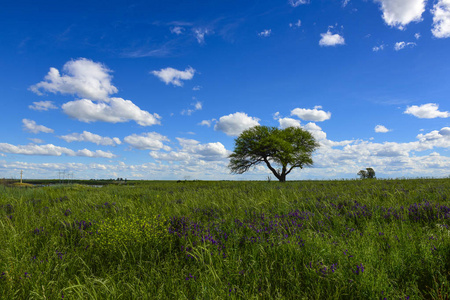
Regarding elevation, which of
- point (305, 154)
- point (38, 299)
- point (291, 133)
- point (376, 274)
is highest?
point (291, 133)

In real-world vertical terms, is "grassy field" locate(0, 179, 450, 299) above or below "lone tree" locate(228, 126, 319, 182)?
below

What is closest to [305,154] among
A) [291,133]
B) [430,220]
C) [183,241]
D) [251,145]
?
[291,133]

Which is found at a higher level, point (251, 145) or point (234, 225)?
point (251, 145)

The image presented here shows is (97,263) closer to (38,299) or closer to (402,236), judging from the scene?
(38,299)

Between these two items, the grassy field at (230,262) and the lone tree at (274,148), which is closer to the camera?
the grassy field at (230,262)

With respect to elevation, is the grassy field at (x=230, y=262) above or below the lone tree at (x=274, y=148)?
below

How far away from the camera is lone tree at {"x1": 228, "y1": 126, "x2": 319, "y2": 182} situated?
38.8m

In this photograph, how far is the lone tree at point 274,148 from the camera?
38.8m

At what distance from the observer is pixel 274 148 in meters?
38.9

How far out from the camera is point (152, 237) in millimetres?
4223

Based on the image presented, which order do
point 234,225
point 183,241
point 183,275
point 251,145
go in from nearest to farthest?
1. point 183,275
2. point 183,241
3. point 234,225
4. point 251,145

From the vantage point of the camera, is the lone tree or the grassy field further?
the lone tree

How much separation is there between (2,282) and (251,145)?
1489 inches

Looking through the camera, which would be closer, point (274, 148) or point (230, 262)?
point (230, 262)
